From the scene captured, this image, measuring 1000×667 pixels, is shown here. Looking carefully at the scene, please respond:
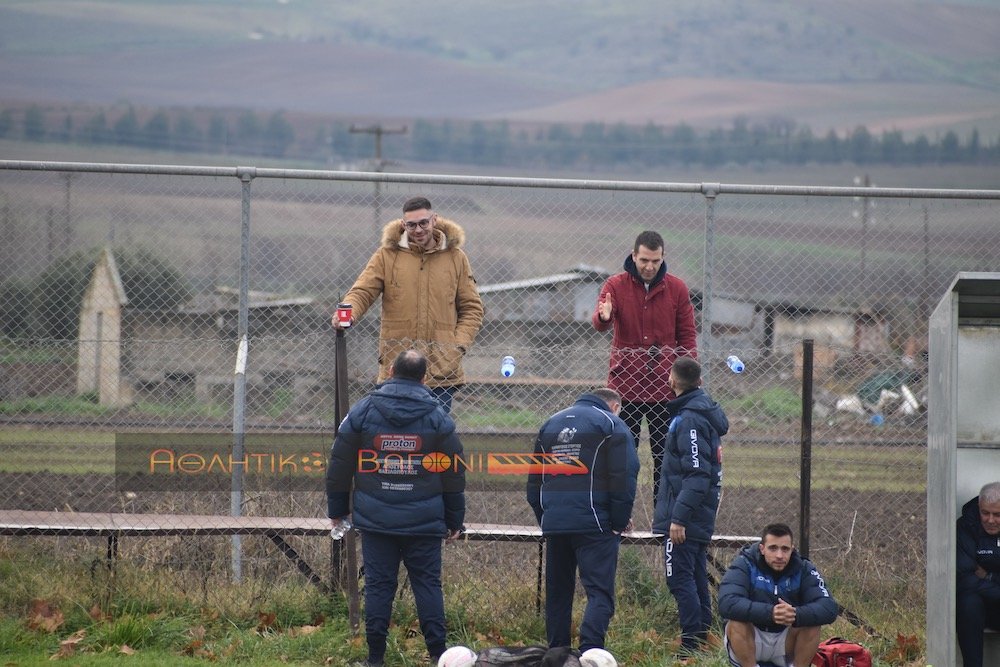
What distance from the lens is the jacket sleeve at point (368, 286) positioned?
7195 millimetres

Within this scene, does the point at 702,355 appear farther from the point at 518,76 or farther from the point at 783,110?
the point at 518,76

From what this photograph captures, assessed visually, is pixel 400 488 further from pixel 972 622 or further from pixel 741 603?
pixel 972 622

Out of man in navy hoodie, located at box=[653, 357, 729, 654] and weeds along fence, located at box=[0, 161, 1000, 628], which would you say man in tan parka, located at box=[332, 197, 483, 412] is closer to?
weeds along fence, located at box=[0, 161, 1000, 628]

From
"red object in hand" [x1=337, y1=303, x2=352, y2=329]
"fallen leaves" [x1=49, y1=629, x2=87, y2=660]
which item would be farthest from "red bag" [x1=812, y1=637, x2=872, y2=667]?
"fallen leaves" [x1=49, y1=629, x2=87, y2=660]

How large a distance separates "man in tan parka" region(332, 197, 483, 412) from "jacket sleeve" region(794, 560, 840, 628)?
241cm

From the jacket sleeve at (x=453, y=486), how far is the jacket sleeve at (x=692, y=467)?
1.22 meters

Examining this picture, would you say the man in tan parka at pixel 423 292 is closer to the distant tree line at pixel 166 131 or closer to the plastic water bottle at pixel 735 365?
the plastic water bottle at pixel 735 365

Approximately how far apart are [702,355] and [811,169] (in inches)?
2841

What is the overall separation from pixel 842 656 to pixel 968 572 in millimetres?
858

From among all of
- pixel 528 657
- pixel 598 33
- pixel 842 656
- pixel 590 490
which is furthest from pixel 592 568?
pixel 598 33

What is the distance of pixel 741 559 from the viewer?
6.20 m

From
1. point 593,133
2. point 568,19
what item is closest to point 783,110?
point 593,133

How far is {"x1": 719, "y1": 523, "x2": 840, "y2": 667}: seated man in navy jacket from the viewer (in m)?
5.98

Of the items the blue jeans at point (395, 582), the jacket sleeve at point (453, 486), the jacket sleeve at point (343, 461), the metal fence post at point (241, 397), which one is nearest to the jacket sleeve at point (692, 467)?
the jacket sleeve at point (453, 486)
